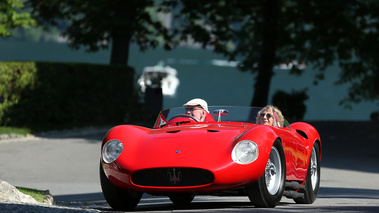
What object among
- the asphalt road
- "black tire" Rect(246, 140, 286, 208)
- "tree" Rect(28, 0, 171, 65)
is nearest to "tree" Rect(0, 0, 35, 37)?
"tree" Rect(28, 0, 171, 65)

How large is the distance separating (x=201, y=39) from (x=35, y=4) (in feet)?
23.3

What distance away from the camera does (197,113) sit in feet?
33.4

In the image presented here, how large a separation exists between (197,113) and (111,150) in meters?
1.48

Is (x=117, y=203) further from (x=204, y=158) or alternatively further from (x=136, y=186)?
(x=204, y=158)

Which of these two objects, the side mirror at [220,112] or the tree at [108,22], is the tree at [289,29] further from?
the side mirror at [220,112]

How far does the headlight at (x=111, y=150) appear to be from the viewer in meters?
9.04

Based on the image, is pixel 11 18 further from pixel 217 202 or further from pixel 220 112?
A: pixel 220 112

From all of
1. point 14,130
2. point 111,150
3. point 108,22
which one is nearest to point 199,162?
point 111,150

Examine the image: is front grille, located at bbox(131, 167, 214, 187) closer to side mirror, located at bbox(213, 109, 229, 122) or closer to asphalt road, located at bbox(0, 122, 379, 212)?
asphalt road, located at bbox(0, 122, 379, 212)

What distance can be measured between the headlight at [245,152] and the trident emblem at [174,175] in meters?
0.60

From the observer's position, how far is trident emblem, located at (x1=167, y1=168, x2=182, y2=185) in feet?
28.4

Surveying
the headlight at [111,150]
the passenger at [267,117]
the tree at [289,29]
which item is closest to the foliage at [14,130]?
the tree at [289,29]

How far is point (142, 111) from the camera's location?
2839 centimetres

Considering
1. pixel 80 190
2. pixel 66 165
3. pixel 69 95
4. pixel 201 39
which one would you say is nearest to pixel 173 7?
pixel 201 39
